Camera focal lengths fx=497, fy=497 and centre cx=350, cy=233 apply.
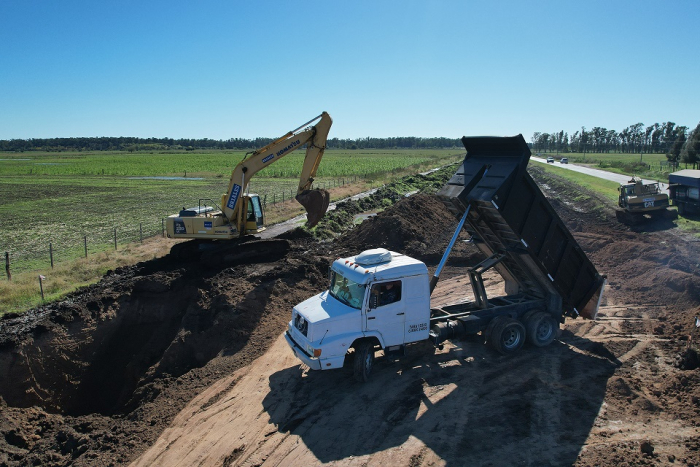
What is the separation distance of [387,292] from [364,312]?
65 centimetres

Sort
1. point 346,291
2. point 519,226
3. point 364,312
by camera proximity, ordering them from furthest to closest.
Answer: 1. point 519,226
2. point 346,291
3. point 364,312

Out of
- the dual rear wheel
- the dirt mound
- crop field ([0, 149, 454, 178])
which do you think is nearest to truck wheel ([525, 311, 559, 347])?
the dual rear wheel

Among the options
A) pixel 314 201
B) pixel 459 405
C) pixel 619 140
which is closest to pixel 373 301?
pixel 459 405

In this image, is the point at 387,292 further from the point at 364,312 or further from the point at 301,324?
the point at 301,324

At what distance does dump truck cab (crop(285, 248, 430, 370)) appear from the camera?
9.69 meters

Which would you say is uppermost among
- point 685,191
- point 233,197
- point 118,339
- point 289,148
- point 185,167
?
point 289,148

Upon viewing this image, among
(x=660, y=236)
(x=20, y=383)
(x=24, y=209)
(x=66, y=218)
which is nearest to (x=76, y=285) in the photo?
(x=20, y=383)

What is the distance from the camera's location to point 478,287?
1205 cm

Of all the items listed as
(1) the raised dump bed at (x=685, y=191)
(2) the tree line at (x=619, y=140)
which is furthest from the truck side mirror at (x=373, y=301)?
(2) the tree line at (x=619, y=140)

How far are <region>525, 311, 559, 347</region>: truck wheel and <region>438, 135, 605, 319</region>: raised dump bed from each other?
409mm

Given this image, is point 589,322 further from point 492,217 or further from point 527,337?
point 492,217

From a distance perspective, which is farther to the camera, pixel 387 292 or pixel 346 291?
pixel 346 291

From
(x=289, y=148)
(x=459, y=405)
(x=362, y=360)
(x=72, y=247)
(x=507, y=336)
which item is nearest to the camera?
(x=459, y=405)

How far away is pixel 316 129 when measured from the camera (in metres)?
19.3
